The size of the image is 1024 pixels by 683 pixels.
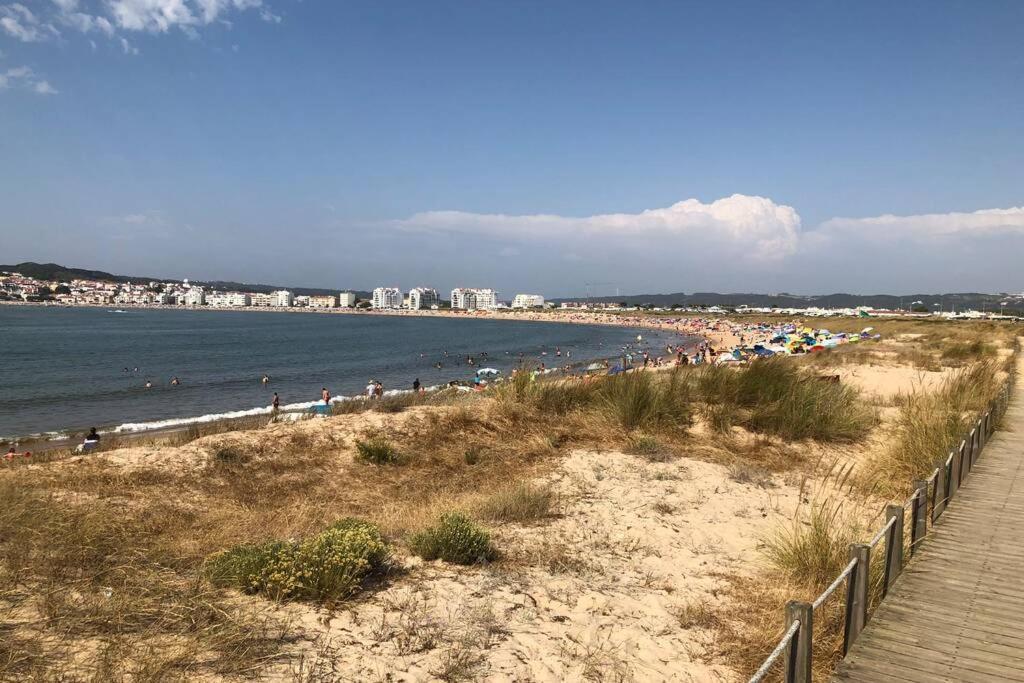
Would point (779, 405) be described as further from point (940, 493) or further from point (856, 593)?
point (856, 593)

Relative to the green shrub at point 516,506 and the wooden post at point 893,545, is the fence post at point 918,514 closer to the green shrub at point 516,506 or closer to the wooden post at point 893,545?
the wooden post at point 893,545

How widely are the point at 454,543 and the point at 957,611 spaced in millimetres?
3944

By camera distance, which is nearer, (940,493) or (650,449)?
(940,493)

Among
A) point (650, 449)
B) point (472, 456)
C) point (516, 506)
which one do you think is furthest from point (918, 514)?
point (472, 456)

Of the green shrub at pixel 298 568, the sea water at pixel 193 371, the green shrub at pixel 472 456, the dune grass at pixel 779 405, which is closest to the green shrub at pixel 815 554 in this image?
the green shrub at pixel 298 568

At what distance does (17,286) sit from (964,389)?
834 feet

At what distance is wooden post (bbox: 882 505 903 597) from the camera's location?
4086 mm

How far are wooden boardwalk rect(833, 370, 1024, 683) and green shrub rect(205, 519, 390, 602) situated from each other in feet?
11.4

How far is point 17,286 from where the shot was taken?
193 m

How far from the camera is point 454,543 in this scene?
541cm

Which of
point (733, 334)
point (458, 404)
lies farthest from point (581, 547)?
point (733, 334)

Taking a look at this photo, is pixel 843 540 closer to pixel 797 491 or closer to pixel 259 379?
pixel 797 491

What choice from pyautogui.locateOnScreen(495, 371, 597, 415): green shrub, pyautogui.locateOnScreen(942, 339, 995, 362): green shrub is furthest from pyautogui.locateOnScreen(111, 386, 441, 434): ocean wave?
pyautogui.locateOnScreen(942, 339, 995, 362): green shrub

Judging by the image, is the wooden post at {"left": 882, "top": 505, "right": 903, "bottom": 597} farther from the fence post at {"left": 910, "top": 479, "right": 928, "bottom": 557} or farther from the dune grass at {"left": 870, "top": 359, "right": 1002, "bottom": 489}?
the dune grass at {"left": 870, "top": 359, "right": 1002, "bottom": 489}
